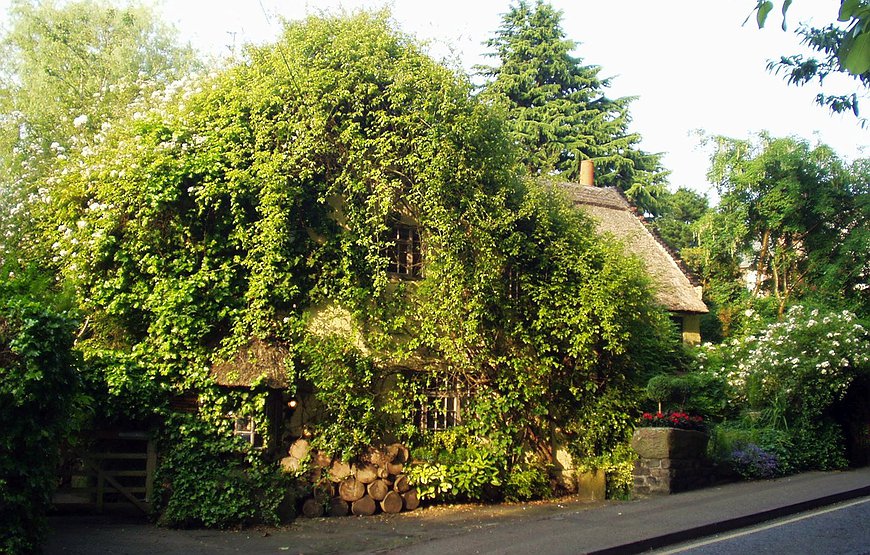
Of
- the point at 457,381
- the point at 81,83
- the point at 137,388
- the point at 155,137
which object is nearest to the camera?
the point at 137,388

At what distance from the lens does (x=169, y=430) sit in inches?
460

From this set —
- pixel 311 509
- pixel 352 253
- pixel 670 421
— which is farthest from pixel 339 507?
pixel 670 421

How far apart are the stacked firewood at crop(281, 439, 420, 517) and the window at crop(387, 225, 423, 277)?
3359 millimetres

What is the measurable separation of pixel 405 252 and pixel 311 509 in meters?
5.04

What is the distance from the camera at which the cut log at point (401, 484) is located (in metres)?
13.0

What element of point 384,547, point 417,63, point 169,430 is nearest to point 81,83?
point 417,63

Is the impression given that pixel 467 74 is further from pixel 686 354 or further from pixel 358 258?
pixel 686 354

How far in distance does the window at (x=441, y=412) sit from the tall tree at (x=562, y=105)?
795 inches

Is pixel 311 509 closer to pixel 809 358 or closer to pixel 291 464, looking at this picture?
pixel 291 464

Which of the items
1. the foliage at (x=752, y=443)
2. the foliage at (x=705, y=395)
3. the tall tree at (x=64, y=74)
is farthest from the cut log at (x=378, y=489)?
the tall tree at (x=64, y=74)

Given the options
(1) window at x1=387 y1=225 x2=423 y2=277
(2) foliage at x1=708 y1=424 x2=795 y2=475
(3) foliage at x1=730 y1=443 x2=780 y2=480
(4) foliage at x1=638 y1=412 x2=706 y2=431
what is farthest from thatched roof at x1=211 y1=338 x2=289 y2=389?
(3) foliage at x1=730 y1=443 x2=780 y2=480

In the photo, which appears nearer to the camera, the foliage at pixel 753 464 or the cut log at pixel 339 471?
the cut log at pixel 339 471

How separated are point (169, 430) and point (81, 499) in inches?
63.4

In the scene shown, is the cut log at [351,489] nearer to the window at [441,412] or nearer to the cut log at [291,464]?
the cut log at [291,464]
